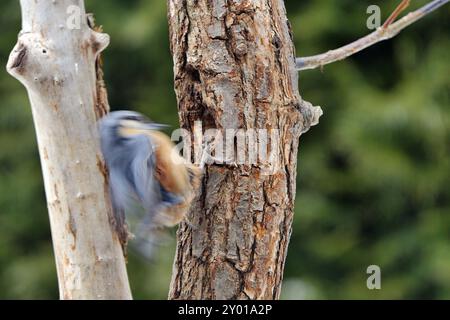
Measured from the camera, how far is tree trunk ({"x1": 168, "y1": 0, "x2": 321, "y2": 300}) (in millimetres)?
1712

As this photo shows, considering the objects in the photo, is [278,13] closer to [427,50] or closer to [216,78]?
[216,78]

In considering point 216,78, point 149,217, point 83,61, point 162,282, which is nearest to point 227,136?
point 216,78

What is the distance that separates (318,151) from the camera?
3936 mm

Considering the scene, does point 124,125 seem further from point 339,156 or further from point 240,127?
point 339,156

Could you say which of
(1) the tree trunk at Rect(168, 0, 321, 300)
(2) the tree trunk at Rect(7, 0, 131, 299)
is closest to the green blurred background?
(1) the tree trunk at Rect(168, 0, 321, 300)

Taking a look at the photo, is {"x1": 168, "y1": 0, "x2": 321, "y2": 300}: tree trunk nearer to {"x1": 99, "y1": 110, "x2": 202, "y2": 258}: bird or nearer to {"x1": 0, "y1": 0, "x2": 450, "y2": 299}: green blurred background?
{"x1": 99, "y1": 110, "x2": 202, "y2": 258}: bird

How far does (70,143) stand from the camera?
1633 mm

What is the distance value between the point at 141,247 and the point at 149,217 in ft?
0.23

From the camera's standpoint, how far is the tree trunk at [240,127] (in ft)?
5.62

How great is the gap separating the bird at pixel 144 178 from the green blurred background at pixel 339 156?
1890mm

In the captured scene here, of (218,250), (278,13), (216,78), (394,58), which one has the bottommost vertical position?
(218,250)

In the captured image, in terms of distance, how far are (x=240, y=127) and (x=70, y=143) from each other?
37cm

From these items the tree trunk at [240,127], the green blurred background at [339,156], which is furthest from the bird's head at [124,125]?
the green blurred background at [339,156]

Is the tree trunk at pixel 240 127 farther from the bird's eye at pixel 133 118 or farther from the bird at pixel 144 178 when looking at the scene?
the bird's eye at pixel 133 118
